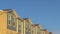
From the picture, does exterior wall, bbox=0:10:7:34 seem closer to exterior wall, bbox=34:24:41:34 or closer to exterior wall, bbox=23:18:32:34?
exterior wall, bbox=23:18:32:34

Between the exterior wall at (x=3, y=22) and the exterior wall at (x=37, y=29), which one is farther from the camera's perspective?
the exterior wall at (x=37, y=29)

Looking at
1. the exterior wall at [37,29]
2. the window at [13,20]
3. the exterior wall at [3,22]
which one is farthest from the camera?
→ the exterior wall at [37,29]

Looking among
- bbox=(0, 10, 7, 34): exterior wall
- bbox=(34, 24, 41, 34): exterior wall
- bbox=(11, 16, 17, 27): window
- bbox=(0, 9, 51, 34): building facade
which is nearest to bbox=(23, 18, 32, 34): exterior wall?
bbox=(0, 9, 51, 34): building facade

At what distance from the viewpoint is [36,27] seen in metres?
72.8

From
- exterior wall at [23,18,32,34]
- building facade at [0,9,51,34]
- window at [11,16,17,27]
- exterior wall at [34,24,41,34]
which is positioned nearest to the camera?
building facade at [0,9,51,34]

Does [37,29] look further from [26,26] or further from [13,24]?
[13,24]

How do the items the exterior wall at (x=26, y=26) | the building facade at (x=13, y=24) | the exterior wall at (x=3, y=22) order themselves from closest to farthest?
the exterior wall at (x=3, y=22) → the building facade at (x=13, y=24) → the exterior wall at (x=26, y=26)

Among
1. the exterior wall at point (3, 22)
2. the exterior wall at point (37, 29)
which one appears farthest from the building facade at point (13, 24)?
the exterior wall at point (37, 29)

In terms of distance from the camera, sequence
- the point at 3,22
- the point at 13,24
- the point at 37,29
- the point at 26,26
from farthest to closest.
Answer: the point at 37,29
the point at 26,26
the point at 13,24
the point at 3,22

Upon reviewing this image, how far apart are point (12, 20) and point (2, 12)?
4.91 metres

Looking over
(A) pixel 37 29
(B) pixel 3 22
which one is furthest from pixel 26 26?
(B) pixel 3 22

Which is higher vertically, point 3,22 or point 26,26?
point 26,26

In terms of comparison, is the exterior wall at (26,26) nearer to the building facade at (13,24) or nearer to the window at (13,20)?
the building facade at (13,24)

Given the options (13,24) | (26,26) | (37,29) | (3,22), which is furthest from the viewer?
(37,29)
